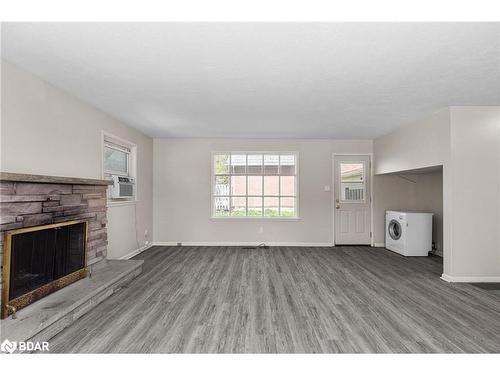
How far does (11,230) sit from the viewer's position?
6.70ft

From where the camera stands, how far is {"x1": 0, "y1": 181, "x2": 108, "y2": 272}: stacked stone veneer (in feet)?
6.79

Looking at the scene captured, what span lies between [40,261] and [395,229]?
19.0ft

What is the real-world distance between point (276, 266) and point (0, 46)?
410 centimetres

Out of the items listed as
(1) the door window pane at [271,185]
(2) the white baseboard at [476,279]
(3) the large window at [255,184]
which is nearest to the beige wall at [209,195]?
(3) the large window at [255,184]

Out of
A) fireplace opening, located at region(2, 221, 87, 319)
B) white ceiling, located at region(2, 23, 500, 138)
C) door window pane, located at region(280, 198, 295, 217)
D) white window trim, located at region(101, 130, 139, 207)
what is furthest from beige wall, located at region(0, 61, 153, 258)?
door window pane, located at region(280, 198, 295, 217)

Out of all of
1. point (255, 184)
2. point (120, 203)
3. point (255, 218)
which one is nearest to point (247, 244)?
point (255, 218)

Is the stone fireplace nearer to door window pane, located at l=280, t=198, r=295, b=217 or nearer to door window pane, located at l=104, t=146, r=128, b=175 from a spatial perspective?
door window pane, located at l=104, t=146, r=128, b=175

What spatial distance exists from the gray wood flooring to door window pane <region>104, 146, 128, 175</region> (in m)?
1.83

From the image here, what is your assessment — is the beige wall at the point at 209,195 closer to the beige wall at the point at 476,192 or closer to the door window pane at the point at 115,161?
the door window pane at the point at 115,161

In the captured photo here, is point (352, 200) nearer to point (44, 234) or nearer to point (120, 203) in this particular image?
point (120, 203)

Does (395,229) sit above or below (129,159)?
below

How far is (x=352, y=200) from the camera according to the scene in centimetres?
568
